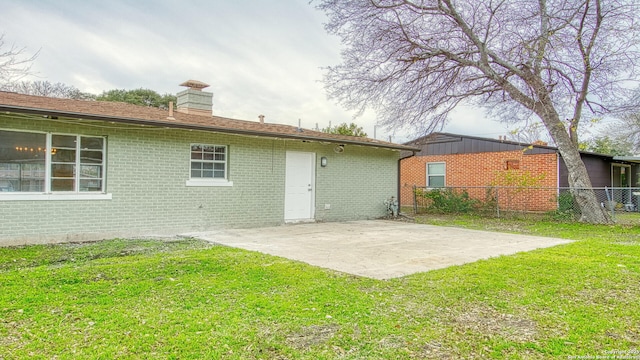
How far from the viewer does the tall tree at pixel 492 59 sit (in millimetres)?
10953

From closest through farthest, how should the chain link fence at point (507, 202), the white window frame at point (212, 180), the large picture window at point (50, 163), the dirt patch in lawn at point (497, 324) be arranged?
the dirt patch in lawn at point (497, 324) → the large picture window at point (50, 163) → the white window frame at point (212, 180) → the chain link fence at point (507, 202)

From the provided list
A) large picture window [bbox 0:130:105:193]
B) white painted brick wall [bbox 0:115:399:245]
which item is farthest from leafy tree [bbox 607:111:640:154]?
large picture window [bbox 0:130:105:193]

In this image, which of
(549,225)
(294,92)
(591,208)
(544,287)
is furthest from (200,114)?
(591,208)

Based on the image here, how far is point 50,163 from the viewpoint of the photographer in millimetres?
7770

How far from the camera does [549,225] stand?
38.8 feet

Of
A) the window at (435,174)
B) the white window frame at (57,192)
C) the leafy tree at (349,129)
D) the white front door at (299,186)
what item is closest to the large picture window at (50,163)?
the white window frame at (57,192)

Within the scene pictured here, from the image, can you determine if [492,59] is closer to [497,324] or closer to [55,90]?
[497,324]

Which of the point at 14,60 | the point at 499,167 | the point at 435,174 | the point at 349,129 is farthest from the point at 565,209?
the point at 349,129

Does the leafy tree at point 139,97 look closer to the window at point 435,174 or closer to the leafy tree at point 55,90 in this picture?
the leafy tree at point 55,90

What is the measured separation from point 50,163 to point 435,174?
1501 centimetres

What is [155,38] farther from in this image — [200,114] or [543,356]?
[543,356]

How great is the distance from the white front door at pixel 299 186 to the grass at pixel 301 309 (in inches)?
203

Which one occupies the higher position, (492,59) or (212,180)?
(492,59)

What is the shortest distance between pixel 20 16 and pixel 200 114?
5387mm
